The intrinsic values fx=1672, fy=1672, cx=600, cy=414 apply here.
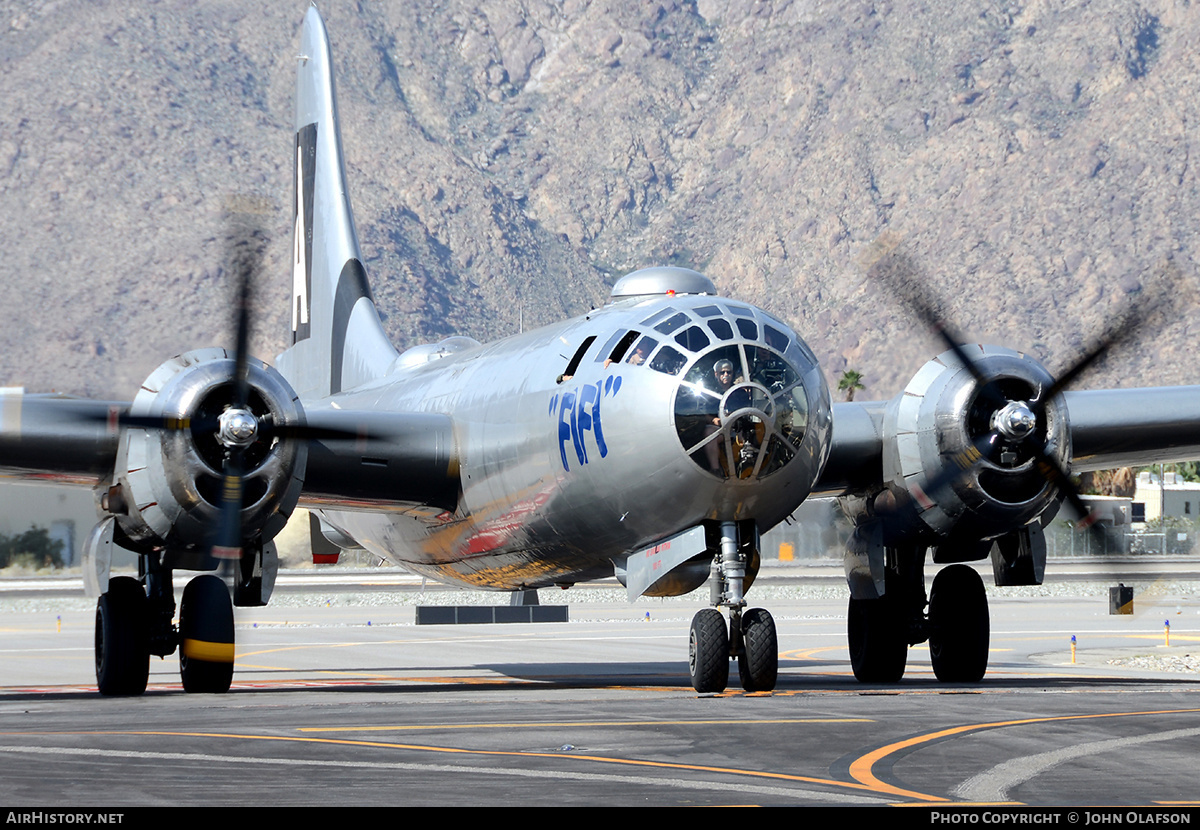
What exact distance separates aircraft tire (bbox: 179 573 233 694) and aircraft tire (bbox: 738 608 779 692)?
21.4 feet

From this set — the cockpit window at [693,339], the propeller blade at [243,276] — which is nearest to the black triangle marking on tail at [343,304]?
the propeller blade at [243,276]

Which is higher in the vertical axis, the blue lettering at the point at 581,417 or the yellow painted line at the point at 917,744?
the blue lettering at the point at 581,417

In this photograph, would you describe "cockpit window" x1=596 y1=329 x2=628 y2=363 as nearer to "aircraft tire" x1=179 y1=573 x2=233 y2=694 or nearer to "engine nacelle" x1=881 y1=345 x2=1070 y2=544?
"engine nacelle" x1=881 y1=345 x2=1070 y2=544

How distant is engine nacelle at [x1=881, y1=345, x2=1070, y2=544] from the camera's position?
20422mm

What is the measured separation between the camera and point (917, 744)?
1365 centimetres

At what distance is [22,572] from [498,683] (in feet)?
168

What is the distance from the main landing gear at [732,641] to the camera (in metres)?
18.0

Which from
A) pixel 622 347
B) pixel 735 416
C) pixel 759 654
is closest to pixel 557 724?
pixel 759 654

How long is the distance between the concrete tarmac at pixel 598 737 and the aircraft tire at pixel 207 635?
51cm

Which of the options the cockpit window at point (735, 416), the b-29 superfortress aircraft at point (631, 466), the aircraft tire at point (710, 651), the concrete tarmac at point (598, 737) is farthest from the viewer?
the b-29 superfortress aircraft at point (631, 466)

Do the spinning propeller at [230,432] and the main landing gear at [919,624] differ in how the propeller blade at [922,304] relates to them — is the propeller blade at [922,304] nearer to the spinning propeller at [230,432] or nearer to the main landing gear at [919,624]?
the main landing gear at [919,624]

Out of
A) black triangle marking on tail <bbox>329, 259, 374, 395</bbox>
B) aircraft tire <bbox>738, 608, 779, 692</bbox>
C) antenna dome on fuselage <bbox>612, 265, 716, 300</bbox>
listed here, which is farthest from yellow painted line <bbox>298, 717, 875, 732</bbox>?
black triangle marking on tail <bbox>329, 259, 374, 395</bbox>

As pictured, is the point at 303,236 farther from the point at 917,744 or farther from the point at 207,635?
the point at 917,744
